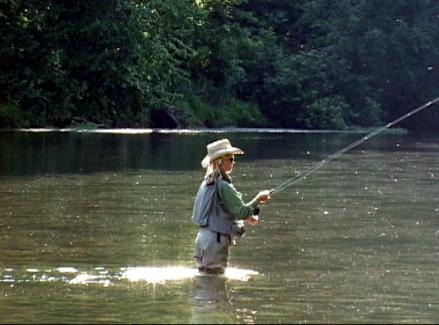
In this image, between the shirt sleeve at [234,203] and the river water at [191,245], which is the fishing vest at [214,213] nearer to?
→ the shirt sleeve at [234,203]

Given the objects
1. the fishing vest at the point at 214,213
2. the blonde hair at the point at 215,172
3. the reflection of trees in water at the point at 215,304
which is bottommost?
the reflection of trees in water at the point at 215,304

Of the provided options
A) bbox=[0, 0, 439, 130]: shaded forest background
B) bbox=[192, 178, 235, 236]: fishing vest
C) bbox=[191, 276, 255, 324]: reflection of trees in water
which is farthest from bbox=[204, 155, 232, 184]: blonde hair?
bbox=[0, 0, 439, 130]: shaded forest background

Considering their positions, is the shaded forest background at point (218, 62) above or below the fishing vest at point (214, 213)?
above

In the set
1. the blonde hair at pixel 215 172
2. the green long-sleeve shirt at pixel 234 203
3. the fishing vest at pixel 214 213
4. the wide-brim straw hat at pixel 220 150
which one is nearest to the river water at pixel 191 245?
the fishing vest at pixel 214 213

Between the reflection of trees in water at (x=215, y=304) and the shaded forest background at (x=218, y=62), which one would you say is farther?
the shaded forest background at (x=218, y=62)

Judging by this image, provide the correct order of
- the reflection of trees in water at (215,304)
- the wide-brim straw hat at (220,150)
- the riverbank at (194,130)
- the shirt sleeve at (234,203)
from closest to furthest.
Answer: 1. the reflection of trees in water at (215,304)
2. the shirt sleeve at (234,203)
3. the wide-brim straw hat at (220,150)
4. the riverbank at (194,130)

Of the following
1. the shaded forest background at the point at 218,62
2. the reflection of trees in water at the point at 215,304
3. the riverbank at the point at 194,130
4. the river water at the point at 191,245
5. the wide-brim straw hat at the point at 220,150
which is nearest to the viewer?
the reflection of trees in water at the point at 215,304

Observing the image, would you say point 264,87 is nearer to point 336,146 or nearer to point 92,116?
point 92,116

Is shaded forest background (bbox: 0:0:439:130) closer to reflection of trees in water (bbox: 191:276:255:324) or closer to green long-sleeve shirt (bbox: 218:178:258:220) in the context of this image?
green long-sleeve shirt (bbox: 218:178:258:220)

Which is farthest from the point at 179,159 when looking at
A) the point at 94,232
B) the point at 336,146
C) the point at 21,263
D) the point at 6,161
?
the point at 21,263

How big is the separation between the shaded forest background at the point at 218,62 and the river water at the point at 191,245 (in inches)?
413

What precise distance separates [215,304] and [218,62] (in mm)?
39426

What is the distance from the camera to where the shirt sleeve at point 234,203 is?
36.0 ft

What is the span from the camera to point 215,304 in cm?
995
